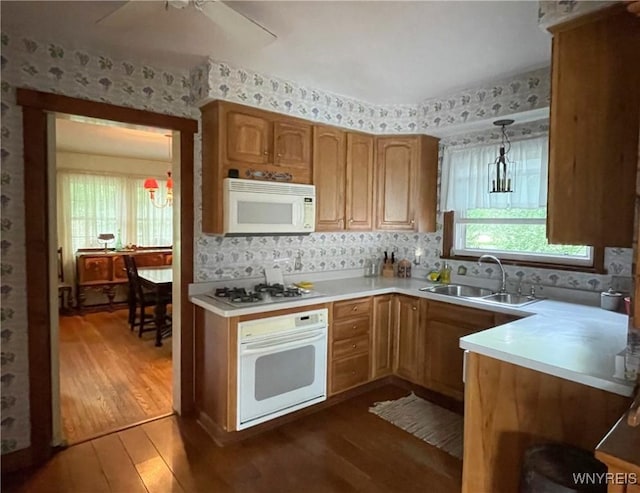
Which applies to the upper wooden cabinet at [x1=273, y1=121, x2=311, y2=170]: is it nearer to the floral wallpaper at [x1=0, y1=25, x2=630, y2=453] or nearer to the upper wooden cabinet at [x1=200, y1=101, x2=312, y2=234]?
the upper wooden cabinet at [x1=200, y1=101, x2=312, y2=234]

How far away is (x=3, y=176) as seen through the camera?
2.18 meters

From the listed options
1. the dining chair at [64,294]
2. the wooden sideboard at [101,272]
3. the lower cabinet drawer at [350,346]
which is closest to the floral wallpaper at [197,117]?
the lower cabinet drawer at [350,346]

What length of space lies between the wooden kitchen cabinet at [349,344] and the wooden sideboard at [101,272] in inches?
174

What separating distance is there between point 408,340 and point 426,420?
0.66 metres

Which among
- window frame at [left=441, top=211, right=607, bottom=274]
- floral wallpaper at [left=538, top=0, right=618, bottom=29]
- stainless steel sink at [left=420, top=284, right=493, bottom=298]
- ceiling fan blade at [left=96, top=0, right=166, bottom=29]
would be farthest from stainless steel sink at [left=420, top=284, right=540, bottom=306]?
ceiling fan blade at [left=96, top=0, right=166, bottom=29]

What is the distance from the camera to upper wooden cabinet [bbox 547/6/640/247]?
152cm

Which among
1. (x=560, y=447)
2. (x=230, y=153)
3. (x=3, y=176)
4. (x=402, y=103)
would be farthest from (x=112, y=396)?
(x=402, y=103)

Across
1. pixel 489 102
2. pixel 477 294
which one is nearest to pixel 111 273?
pixel 477 294

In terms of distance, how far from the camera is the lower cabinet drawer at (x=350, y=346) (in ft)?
9.95

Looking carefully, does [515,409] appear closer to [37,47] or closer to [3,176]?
[3,176]

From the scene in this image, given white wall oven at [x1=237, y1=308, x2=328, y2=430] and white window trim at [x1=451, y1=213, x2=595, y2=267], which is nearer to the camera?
white wall oven at [x1=237, y1=308, x2=328, y2=430]

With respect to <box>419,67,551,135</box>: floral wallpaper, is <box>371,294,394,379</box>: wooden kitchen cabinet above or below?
below

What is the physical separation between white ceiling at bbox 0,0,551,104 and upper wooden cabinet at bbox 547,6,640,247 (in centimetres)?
38

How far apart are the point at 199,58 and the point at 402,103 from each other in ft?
5.85
